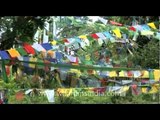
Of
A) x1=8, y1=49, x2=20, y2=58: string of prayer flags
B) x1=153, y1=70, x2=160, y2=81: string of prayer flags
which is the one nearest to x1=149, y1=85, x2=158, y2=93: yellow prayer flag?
x1=153, y1=70, x2=160, y2=81: string of prayer flags

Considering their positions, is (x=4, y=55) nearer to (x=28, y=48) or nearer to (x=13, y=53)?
(x=13, y=53)

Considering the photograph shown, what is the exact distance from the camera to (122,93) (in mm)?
7625

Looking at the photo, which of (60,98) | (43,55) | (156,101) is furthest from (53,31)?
(156,101)

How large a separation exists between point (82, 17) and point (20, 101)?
1388 mm

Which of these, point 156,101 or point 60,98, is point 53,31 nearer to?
point 60,98

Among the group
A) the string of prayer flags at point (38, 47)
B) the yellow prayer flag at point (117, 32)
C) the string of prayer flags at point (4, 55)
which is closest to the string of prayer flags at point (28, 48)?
the string of prayer flags at point (38, 47)

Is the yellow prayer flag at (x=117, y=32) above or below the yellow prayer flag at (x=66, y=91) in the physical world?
above

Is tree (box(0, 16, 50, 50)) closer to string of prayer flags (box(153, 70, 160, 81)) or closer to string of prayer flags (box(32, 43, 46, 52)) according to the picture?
string of prayer flags (box(32, 43, 46, 52))

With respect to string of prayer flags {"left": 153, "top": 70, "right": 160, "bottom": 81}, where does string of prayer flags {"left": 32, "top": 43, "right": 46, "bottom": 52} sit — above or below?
above

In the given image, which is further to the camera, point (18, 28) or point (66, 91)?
point (18, 28)

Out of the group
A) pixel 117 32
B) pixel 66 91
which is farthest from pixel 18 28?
pixel 117 32

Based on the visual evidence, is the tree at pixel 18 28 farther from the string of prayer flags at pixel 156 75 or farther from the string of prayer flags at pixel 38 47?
the string of prayer flags at pixel 156 75

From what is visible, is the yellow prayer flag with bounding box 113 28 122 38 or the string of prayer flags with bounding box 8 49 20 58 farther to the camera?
the yellow prayer flag with bounding box 113 28 122 38
